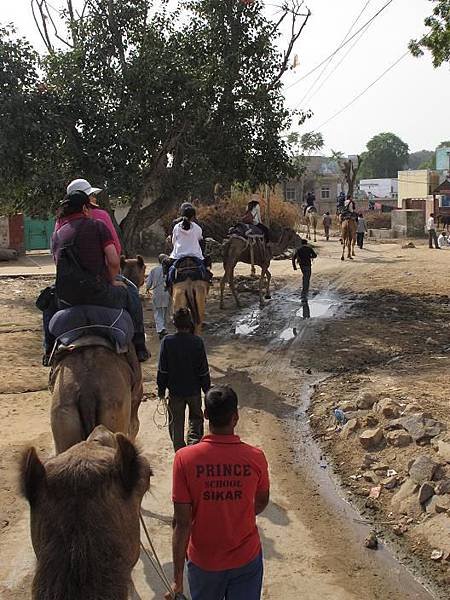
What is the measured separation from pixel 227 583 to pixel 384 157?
11427cm

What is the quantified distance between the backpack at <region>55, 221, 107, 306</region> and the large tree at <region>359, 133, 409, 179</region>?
109850 millimetres

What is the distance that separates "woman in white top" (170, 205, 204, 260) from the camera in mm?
11078

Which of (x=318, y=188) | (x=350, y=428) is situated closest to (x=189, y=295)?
(x=350, y=428)

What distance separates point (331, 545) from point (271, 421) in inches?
128

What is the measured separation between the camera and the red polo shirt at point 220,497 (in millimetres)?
3484

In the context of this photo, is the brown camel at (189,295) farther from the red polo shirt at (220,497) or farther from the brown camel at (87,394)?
the red polo shirt at (220,497)

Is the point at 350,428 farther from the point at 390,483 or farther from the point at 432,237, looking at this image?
the point at 432,237

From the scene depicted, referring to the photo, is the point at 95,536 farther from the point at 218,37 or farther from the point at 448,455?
the point at 218,37

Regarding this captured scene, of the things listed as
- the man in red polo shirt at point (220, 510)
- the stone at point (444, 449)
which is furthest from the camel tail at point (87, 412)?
the stone at point (444, 449)

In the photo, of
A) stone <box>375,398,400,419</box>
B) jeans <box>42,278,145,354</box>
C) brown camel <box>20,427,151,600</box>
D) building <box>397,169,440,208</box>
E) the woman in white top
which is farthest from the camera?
building <box>397,169,440,208</box>

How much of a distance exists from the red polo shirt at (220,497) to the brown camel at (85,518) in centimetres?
99

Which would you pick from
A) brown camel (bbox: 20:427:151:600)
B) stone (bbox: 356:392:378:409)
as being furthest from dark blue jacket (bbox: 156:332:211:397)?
brown camel (bbox: 20:427:151:600)

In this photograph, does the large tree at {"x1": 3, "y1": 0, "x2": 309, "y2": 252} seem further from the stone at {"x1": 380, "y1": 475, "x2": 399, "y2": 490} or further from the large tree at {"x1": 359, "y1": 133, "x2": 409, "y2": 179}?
the large tree at {"x1": 359, "y1": 133, "x2": 409, "y2": 179}

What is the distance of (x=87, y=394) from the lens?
4.86 meters
